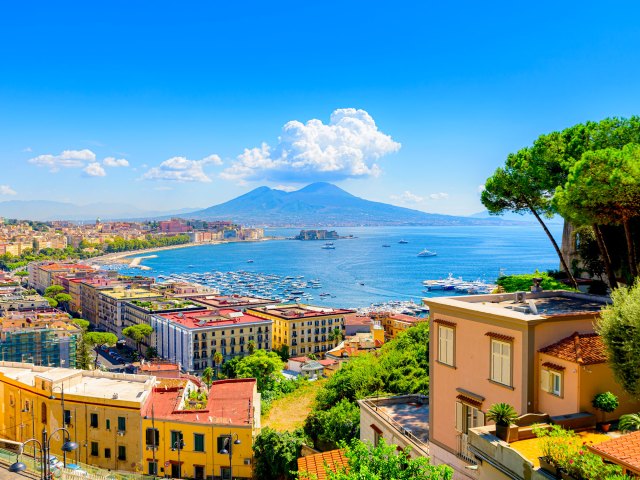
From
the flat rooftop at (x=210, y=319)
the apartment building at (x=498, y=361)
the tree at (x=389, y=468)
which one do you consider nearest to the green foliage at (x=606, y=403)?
the apartment building at (x=498, y=361)

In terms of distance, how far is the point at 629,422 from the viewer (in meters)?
6.98

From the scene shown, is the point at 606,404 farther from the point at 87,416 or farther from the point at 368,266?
the point at 368,266

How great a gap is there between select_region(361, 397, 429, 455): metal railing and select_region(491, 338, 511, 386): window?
7.64ft

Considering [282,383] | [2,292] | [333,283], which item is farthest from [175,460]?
[333,283]

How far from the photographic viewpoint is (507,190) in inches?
643

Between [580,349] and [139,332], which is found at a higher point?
[580,349]

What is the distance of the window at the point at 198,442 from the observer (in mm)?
17578

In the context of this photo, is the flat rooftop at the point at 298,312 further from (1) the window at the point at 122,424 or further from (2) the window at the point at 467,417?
(2) the window at the point at 467,417

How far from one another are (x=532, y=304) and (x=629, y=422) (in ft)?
7.55

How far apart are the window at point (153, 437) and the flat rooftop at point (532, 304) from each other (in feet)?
36.9

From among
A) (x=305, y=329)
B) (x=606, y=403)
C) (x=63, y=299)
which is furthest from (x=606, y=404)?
(x=63, y=299)

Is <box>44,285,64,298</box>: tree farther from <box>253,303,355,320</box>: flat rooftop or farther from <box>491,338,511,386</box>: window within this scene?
<box>491,338,511,386</box>: window

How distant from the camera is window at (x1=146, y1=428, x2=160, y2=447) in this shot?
1786 cm

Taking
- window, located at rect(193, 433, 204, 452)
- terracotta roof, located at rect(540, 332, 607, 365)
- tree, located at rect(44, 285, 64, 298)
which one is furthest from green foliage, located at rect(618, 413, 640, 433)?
tree, located at rect(44, 285, 64, 298)
